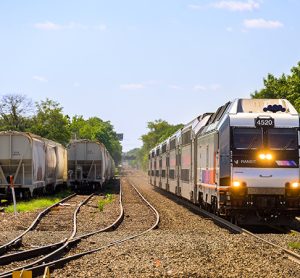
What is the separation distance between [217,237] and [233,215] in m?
2.98

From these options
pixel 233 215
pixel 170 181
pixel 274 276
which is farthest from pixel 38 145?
pixel 274 276

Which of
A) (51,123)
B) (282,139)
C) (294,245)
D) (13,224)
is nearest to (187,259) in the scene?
(294,245)

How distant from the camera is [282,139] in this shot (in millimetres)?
17875

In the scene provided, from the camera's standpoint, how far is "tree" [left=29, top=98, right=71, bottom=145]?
313 feet

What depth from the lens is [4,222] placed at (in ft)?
65.7

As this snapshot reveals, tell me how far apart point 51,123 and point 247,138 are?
82.0 metres

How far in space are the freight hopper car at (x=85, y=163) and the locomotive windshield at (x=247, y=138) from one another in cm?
2858

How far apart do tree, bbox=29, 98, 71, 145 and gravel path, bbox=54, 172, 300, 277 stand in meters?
81.2

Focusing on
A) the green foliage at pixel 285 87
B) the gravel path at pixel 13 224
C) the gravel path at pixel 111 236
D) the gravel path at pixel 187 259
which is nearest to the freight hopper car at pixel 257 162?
the gravel path at pixel 187 259

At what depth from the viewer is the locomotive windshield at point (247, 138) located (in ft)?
57.9

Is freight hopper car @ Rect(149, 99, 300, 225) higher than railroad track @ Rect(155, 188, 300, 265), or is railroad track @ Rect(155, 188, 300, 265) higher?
freight hopper car @ Rect(149, 99, 300, 225)

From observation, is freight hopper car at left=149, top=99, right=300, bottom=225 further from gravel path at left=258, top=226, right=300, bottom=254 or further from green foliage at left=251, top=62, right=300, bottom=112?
green foliage at left=251, top=62, right=300, bottom=112

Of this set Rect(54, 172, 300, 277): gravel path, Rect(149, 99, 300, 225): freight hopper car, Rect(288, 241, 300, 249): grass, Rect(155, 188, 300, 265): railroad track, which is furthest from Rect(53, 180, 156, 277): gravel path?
Rect(288, 241, 300, 249): grass

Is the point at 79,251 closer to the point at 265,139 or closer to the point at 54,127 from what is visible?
the point at 265,139
